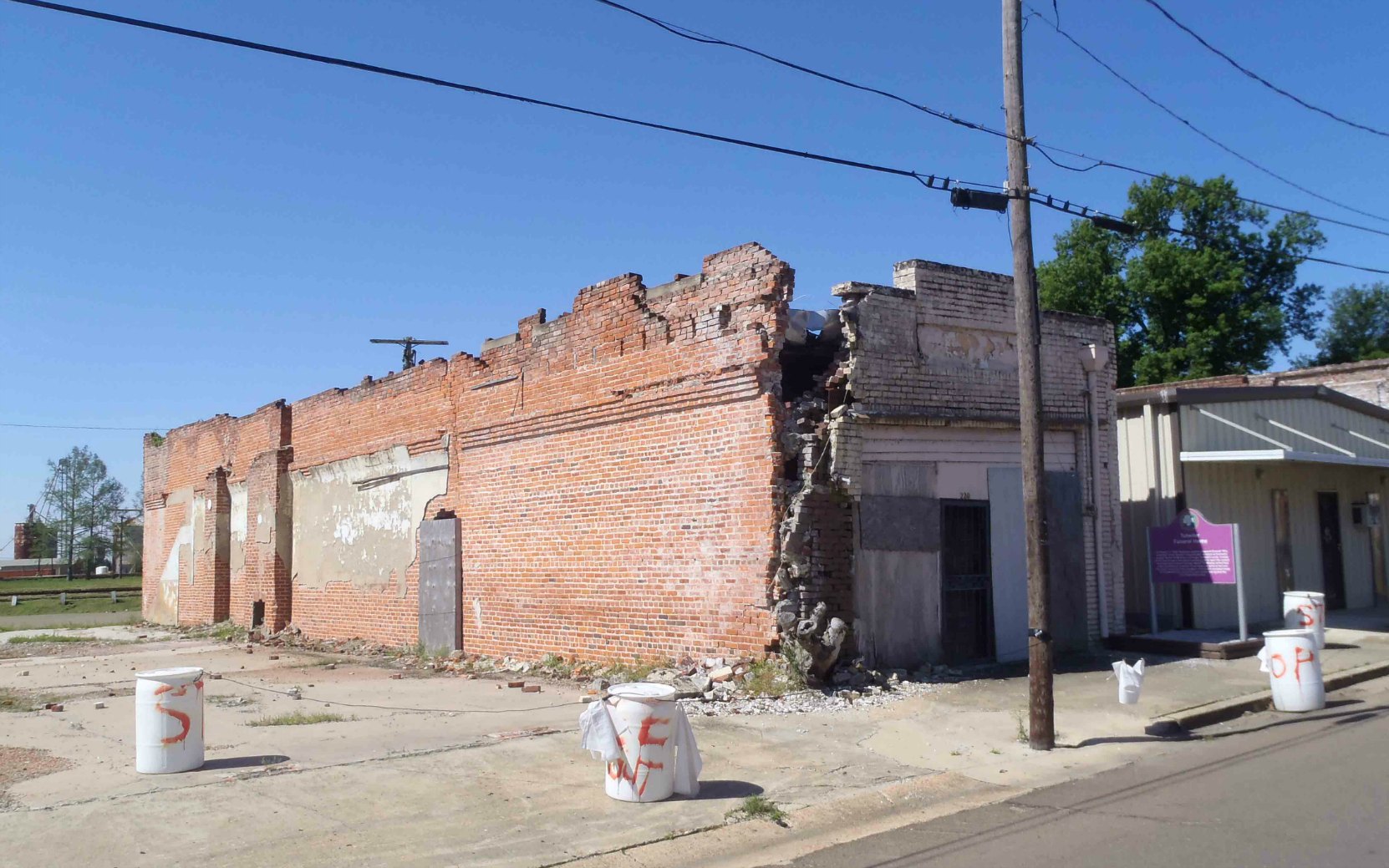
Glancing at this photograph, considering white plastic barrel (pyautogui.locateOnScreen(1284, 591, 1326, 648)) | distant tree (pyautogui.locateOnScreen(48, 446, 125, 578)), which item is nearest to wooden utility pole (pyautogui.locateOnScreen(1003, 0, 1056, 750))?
white plastic barrel (pyautogui.locateOnScreen(1284, 591, 1326, 648))

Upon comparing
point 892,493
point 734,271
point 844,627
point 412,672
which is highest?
point 734,271

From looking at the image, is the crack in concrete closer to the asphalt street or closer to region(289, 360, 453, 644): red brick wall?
the asphalt street

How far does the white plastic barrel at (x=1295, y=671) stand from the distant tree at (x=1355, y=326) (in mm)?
46051

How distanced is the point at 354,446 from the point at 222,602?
323 inches

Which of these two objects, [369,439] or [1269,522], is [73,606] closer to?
[369,439]

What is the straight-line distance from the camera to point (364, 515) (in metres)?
19.4

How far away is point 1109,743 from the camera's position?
368 inches

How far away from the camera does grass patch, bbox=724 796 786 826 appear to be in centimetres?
704

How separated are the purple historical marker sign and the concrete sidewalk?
123 cm

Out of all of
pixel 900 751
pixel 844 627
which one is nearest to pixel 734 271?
pixel 844 627

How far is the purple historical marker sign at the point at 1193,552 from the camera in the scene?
13594mm

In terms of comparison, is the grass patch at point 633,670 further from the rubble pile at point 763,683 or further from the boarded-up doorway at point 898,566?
the boarded-up doorway at point 898,566

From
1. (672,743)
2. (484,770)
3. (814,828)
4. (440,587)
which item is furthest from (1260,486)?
(484,770)

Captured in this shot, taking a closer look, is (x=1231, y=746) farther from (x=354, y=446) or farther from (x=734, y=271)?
(x=354, y=446)
